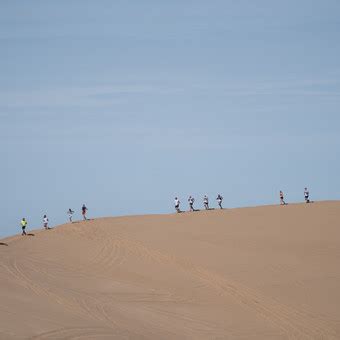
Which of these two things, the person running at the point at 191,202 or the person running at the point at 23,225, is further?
the person running at the point at 191,202

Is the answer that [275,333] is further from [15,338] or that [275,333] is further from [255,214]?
[255,214]

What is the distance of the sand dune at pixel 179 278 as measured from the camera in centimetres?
1417

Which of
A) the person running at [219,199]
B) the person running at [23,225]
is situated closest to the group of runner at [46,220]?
the person running at [23,225]

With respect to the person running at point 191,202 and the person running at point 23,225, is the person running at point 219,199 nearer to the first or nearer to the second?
the person running at point 191,202

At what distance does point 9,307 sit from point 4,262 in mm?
7950

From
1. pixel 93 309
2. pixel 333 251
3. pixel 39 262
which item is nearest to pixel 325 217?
pixel 333 251

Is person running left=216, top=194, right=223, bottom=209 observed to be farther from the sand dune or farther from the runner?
the runner

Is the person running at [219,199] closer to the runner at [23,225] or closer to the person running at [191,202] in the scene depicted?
the person running at [191,202]

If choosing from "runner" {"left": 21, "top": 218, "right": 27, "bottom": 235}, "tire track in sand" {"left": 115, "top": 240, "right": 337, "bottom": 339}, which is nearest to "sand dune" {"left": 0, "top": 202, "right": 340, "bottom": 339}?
"tire track in sand" {"left": 115, "top": 240, "right": 337, "bottom": 339}

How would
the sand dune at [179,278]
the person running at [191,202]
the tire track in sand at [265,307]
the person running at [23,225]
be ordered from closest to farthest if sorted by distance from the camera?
the sand dune at [179,278]
the tire track in sand at [265,307]
the person running at [23,225]
the person running at [191,202]

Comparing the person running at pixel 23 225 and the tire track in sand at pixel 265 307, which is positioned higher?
the person running at pixel 23 225

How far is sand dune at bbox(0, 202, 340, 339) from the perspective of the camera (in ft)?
46.5

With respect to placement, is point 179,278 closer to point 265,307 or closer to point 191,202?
point 265,307

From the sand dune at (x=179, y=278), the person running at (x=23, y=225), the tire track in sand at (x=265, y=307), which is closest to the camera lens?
the sand dune at (x=179, y=278)
